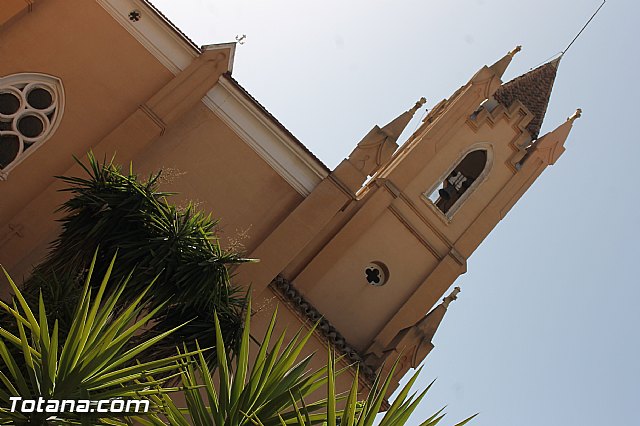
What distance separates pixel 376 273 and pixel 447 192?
10.3 feet

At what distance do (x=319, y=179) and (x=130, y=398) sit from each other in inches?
394

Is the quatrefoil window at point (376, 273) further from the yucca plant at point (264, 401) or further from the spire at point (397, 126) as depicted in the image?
the yucca plant at point (264, 401)

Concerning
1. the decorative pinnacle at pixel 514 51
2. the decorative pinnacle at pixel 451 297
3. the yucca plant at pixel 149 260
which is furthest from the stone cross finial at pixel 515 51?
the yucca plant at pixel 149 260

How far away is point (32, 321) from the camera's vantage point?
7012 millimetres

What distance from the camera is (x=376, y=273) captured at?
18562mm

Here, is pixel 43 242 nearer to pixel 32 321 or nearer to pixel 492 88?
pixel 32 321

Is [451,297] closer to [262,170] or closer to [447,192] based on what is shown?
[447,192]

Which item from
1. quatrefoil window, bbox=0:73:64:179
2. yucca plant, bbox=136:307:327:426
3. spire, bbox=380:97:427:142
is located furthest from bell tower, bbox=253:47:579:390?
yucca plant, bbox=136:307:327:426

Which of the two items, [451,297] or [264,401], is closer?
[264,401]

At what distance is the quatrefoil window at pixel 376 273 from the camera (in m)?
18.4

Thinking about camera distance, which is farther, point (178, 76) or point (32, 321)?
point (178, 76)

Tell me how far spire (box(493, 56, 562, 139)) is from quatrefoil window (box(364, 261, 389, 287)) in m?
6.36

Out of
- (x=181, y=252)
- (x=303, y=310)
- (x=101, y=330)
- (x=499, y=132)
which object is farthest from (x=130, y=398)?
(x=499, y=132)

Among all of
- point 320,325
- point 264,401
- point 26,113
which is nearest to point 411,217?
point 320,325
